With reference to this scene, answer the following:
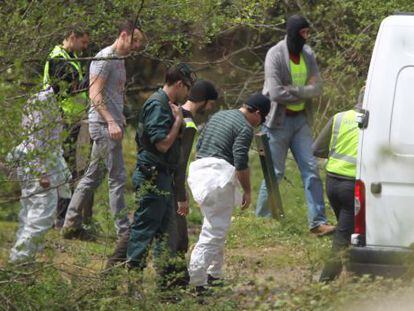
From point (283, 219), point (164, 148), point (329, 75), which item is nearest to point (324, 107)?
point (329, 75)

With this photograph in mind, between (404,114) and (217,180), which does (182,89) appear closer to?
(217,180)

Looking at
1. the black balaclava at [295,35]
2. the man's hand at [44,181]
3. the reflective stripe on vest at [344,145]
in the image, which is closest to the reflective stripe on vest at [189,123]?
the reflective stripe on vest at [344,145]

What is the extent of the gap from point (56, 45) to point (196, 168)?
1591 millimetres

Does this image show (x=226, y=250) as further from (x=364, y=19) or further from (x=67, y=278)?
(x=67, y=278)

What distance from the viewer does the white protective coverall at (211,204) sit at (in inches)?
373

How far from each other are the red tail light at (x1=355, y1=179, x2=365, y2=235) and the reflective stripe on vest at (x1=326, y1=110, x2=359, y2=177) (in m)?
0.97

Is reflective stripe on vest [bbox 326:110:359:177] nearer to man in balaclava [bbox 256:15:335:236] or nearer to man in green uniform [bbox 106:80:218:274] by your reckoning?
man in green uniform [bbox 106:80:218:274]

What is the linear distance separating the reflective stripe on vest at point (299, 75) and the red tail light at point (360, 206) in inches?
155

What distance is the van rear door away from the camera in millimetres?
8422

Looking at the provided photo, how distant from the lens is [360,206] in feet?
28.5

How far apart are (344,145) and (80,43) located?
7.53 ft

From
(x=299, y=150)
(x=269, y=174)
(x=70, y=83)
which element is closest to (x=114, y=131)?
(x=269, y=174)

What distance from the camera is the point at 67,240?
37.0 feet

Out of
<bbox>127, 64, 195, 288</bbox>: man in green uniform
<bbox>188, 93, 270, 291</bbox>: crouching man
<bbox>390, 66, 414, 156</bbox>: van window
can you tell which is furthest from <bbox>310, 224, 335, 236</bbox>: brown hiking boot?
<bbox>390, 66, 414, 156</bbox>: van window
